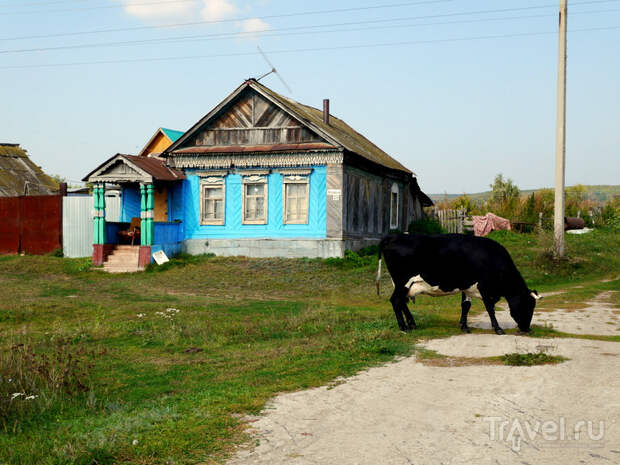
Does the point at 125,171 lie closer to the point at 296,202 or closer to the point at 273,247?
the point at 273,247

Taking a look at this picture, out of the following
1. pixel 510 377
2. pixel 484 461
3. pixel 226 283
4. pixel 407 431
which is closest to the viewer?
pixel 484 461

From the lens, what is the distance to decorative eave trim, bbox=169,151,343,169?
23250mm

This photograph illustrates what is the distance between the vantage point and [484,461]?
450 centimetres

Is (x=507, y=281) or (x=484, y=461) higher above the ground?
(x=507, y=281)

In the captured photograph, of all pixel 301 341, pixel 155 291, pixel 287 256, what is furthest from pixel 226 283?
pixel 301 341

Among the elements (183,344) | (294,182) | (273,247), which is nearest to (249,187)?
(294,182)

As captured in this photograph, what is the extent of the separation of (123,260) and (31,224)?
5838mm

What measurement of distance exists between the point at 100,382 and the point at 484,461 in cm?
509

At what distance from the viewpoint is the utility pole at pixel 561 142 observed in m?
20.2

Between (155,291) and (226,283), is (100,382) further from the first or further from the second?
(226,283)

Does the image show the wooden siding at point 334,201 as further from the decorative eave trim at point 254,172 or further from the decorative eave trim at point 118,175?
the decorative eave trim at point 118,175

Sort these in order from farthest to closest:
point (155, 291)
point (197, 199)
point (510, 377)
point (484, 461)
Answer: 1. point (197, 199)
2. point (155, 291)
3. point (510, 377)
4. point (484, 461)

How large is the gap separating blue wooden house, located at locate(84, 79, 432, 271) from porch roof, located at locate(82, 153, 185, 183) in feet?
0.13

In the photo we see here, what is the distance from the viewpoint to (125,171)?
23875 mm
